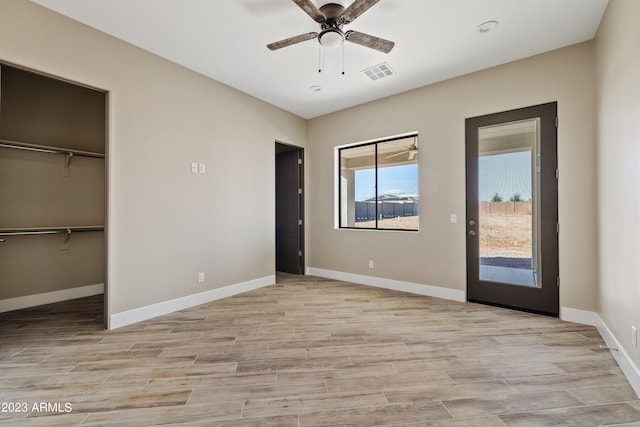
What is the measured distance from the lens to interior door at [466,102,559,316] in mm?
3244

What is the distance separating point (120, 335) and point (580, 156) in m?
5.32

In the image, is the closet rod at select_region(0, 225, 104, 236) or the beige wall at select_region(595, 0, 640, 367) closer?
the beige wall at select_region(595, 0, 640, 367)

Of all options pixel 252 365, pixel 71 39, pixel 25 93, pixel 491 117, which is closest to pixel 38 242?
pixel 25 93

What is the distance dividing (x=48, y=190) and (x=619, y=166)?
654 cm

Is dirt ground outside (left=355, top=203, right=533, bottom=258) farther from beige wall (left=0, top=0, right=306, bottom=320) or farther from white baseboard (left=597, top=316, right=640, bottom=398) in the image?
beige wall (left=0, top=0, right=306, bottom=320)

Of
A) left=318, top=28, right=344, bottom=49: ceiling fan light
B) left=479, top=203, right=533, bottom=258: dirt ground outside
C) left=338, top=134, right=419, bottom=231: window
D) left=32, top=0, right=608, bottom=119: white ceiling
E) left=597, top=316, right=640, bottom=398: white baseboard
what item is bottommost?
left=597, top=316, right=640, bottom=398: white baseboard

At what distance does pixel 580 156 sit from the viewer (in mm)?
3045

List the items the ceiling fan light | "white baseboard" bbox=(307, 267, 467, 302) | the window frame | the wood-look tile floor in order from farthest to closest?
the window frame
"white baseboard" bbox=(307, 267, 467, 302)
the ceiling fan light
the wood-look tile floor

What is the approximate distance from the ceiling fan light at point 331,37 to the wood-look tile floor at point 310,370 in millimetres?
2861

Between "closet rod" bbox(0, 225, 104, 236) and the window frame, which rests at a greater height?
the window frame

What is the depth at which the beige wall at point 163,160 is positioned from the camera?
2.68 metres

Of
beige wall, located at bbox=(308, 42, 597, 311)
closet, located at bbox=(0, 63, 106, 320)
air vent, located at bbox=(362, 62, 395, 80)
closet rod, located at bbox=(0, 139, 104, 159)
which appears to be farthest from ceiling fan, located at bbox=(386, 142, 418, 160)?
→ closet rod, located at bbox=(0, 139, 104, 159)

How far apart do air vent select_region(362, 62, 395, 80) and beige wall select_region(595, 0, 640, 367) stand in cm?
210

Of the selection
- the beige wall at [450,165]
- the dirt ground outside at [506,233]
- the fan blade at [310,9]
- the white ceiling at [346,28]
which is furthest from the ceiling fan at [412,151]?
the fan blade at [310,9]
